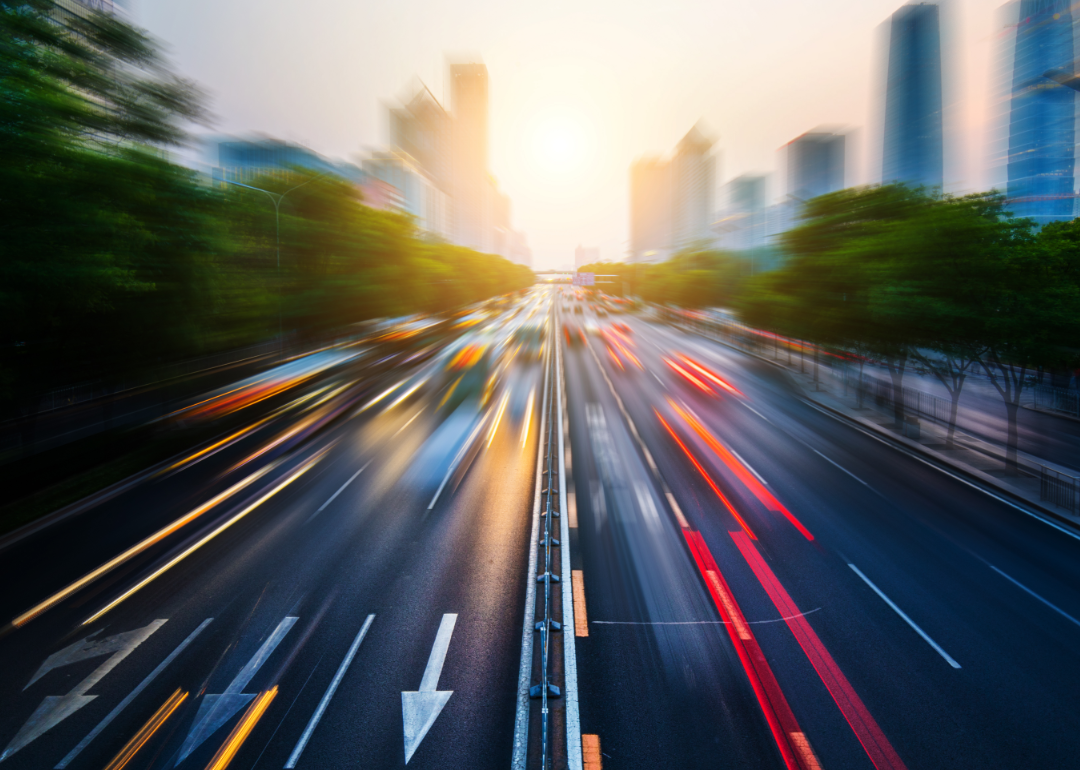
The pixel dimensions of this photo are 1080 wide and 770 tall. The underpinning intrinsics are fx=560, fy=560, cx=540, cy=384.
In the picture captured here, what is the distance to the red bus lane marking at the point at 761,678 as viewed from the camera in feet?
25.5

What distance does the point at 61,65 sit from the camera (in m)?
14.1

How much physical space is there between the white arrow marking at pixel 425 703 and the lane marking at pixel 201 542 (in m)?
6.72

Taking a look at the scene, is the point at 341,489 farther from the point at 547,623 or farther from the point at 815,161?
the point at 815,161

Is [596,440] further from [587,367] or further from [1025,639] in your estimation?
[587,367]

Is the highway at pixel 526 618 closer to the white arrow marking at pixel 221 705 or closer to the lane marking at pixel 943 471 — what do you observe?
the white arrow marking at pixel 221 705

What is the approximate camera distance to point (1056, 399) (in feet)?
92.3

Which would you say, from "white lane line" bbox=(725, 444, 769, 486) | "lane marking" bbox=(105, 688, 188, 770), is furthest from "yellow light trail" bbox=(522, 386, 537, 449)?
"lane marking" bbox=(105, 688, 188, 770)

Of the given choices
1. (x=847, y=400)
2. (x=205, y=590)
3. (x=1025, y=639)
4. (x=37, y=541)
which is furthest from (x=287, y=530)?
(x=847, y=400)

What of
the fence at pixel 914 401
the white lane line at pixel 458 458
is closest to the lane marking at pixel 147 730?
the white lane line at pixel 458 458

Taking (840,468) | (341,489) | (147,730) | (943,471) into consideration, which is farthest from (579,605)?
(943,471)

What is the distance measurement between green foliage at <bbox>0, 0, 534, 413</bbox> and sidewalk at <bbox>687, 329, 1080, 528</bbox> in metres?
26.4

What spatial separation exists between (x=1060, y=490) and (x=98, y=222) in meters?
27.5

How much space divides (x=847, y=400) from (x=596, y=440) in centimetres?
1644

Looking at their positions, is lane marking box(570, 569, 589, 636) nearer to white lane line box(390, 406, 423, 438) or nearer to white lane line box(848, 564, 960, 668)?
white lane line box(848, 564, 960, 668)
